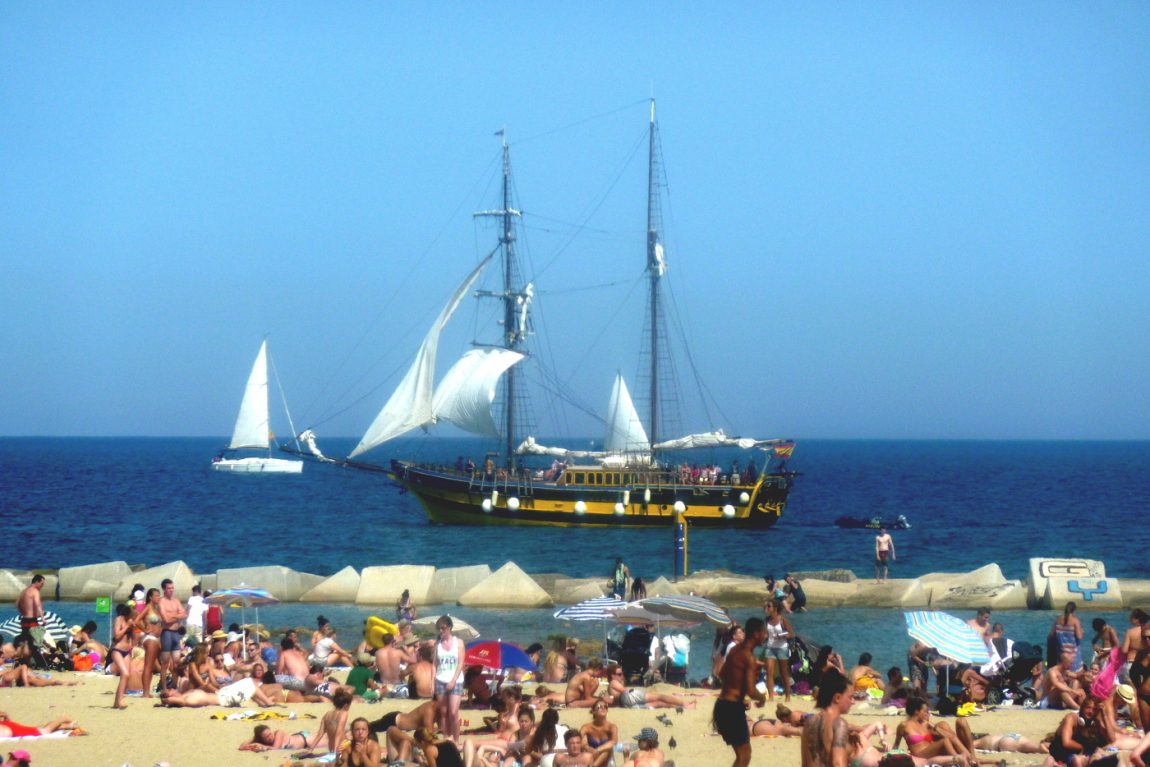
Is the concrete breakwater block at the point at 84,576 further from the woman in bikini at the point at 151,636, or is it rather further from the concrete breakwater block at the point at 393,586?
the woman in bikini at the point at 151,636

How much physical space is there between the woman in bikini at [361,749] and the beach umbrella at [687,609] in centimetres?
653

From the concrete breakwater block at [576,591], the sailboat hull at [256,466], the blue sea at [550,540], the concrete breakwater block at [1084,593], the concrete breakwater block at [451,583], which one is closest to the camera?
the blue sea at [550,540]

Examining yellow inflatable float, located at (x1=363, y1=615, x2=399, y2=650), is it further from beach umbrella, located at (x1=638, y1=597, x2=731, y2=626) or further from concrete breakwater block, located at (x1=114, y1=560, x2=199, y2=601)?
concrete breakwater block, located at (x1=114, y1=560, x2=199, y2=601)

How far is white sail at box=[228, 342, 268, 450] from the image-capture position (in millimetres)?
110438

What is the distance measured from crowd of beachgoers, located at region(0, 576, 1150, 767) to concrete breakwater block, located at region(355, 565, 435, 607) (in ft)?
26.0

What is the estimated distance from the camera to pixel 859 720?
1536cm

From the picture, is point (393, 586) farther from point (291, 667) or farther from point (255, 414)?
point (255, 414)

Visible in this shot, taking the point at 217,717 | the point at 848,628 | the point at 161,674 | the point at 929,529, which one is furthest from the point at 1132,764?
the point at 929,529

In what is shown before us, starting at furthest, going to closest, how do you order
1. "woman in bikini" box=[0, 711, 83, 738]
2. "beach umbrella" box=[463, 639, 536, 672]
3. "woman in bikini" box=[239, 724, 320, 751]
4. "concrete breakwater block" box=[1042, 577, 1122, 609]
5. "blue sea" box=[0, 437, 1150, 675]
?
"concrete breakwater block" box=[1042, 577, 1122, 609]
"blue sea" box=[0, 437, 1150, 675]
"beach umbrella" box=[463, 639, 536, 672]
"woman in bikini" box=[0, 711, 83, 738]
"woman in bikini" box=[239, 724, 320, 751]

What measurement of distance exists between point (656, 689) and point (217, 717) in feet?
→ 19.6

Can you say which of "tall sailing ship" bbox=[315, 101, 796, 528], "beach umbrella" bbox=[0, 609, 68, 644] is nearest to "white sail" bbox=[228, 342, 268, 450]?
"tall sailing ship" bbox=[315, 101, 796, 528]

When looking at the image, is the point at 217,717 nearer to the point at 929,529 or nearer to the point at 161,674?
the point at 161,674

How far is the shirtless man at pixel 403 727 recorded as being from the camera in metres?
13.2

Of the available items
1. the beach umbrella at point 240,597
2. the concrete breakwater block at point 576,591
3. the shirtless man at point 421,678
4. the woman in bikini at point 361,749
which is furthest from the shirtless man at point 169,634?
the concrete breakwater block at point 576,591
